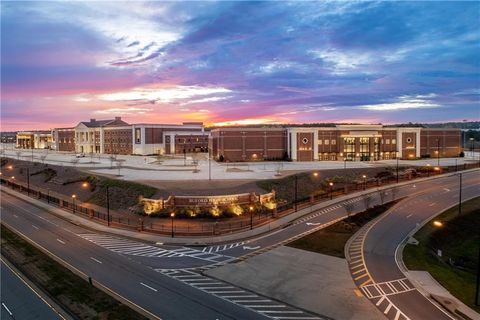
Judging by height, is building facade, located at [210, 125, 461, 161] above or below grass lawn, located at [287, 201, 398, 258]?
above

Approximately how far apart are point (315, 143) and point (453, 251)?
6737cm

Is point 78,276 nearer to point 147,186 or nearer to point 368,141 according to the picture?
→ point 147,186

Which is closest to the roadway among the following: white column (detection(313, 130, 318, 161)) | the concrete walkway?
the concrete walkway

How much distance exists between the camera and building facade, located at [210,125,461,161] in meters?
104

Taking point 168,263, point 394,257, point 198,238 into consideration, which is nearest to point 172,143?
point 198,238

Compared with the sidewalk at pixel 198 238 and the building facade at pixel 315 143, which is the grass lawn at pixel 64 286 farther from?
the building facade at pixel 315 143

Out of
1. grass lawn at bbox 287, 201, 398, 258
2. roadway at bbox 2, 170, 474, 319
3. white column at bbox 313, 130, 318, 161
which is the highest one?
white column at bbox 313, 130, 318, 161

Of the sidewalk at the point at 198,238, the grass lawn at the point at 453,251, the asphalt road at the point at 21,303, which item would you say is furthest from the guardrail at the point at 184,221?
the grass lawn at the point at 453,251

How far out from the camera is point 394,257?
33.6 meters

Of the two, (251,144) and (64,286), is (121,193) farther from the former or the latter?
(251,144)

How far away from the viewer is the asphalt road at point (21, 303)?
2340 centimetres

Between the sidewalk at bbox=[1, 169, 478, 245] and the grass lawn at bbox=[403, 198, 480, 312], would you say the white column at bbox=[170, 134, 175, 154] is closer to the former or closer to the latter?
the sidewalk at bbox=[1, 169, 478, 245]

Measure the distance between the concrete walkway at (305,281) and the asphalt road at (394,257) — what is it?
1.19 metres

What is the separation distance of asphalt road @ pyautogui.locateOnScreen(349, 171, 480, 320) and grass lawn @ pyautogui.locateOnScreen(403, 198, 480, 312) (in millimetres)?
1624
